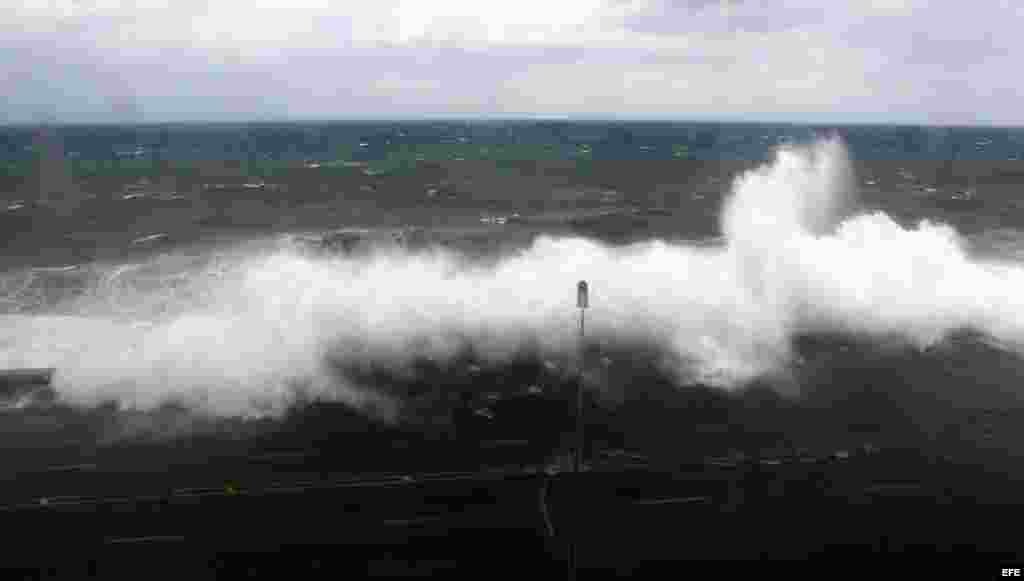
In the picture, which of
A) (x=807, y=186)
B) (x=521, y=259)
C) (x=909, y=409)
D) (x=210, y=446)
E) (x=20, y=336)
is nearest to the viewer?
(x=210, y=446)

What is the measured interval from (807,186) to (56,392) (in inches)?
2277

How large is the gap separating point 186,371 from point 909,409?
1210 inches

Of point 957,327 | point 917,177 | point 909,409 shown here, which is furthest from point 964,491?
point 917,177

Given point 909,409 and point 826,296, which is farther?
point 826,296

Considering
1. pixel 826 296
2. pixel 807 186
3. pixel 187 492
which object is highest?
pixel 807 186

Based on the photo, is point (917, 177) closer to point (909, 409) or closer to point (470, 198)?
point (470, 198)

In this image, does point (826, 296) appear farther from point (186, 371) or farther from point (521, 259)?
point (186, 371)

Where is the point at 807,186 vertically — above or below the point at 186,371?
above

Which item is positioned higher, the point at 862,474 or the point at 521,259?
the point at 521,259

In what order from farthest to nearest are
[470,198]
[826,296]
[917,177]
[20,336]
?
[917,177] < [470,198] < [826,296] < [20,336]

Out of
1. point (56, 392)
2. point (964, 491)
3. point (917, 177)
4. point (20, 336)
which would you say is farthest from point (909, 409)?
point (917, 177)

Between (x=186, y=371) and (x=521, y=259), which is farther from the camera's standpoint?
(x=521, y=259)

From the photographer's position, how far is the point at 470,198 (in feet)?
338

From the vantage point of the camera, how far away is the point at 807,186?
215ft
